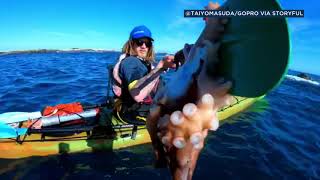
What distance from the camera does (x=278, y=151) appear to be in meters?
10.2

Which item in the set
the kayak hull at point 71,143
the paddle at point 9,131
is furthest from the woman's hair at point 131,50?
the paddle at point 9,131

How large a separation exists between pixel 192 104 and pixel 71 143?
7.48m

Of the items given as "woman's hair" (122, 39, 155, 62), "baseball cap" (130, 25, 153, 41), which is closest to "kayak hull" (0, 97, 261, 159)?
"woman's hair" (122, 39, 155, 62)

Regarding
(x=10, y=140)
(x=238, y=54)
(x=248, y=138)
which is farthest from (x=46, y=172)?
(x=238, y=54)

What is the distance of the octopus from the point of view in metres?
2.29

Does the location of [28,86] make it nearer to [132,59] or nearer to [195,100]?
[132,59]

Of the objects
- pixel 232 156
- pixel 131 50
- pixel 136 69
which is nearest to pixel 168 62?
pixel 136 69

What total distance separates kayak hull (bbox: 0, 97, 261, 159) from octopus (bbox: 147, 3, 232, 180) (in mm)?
6825

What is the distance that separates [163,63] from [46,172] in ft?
17.2

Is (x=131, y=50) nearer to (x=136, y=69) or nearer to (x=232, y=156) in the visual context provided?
(x=136, y=69)

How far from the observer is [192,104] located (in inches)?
89.3

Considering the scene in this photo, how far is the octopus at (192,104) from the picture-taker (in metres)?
2.29

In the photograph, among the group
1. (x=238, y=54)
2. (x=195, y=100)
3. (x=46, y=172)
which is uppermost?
(x=238, y=54)

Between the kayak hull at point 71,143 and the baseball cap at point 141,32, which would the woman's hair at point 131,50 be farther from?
the kayak hull at point 71,143
